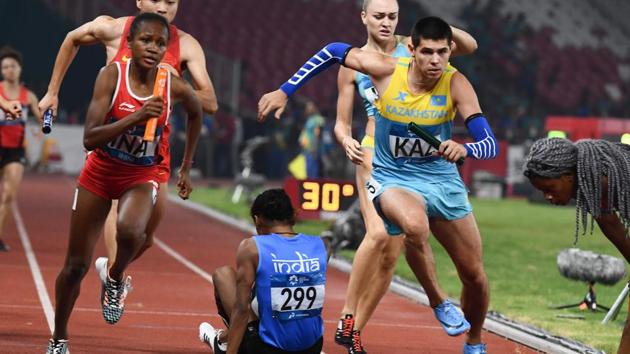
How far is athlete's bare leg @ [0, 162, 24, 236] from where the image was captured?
50.7 feet

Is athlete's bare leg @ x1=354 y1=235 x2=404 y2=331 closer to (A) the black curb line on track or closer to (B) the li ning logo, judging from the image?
(A) the black curb line on track

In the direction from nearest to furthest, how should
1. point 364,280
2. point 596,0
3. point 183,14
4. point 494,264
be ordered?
point 364,280 < point 494,264 < point 183,14 < point 596,0

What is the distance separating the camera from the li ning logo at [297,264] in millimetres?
6996

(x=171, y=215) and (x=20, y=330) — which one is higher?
(x=20, y=330)

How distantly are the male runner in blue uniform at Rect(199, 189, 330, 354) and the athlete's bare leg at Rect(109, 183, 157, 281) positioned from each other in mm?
941

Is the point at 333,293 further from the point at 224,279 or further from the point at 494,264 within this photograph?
the point at 224,279

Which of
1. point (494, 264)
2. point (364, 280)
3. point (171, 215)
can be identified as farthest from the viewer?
point (171, 215)

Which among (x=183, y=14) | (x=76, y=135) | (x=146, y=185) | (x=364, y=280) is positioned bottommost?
(x=76, y=135)

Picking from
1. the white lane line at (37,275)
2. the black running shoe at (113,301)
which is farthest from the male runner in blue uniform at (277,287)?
the white lane line at (37,275)

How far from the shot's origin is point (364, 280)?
29.9ft

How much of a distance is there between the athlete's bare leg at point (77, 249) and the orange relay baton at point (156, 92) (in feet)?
1.90

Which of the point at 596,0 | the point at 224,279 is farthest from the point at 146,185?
the point at 596,0

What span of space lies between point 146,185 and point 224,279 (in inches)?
30.6

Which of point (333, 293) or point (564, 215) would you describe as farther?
point (564, 215)
